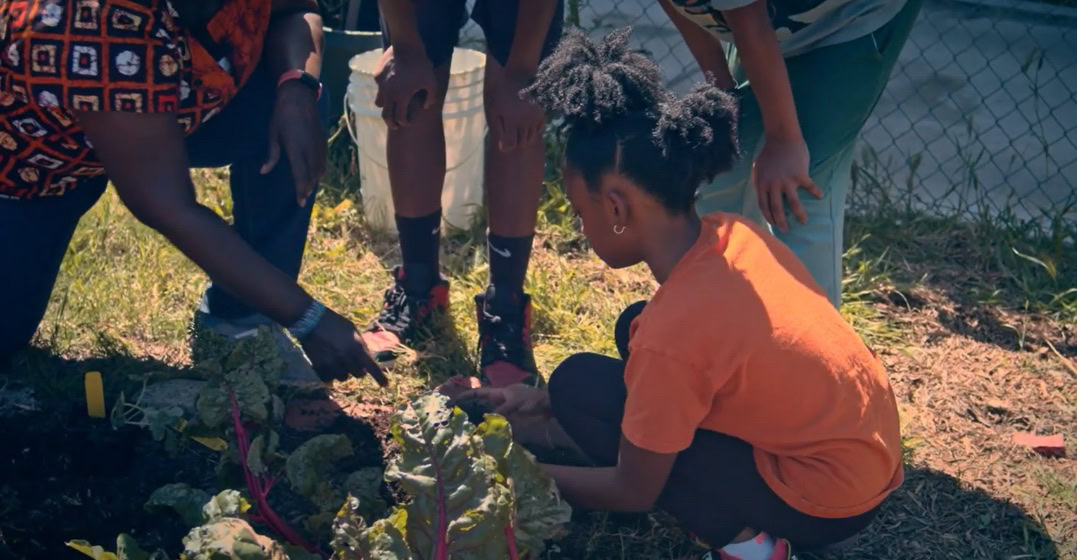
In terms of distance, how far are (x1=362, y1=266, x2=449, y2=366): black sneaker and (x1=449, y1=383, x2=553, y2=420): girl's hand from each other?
2.01 ft

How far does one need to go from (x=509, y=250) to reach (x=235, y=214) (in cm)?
76

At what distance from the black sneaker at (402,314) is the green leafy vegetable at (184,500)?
0.98 metres

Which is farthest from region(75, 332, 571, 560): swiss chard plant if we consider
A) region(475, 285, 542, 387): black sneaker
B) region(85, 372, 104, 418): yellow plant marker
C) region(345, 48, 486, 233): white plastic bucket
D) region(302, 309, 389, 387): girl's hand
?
region(345, 48, 486, 233): white plastic bucket

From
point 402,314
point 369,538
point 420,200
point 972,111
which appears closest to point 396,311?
point 402,314

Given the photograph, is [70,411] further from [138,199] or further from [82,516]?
[138,199]

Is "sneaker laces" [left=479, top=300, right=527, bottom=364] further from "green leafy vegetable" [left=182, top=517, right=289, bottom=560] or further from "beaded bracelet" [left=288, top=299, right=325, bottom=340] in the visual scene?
"green leafy vegetable" [left=182, top=517, right=289, bottom=560]

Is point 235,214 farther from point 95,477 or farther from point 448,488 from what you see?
point 448,488

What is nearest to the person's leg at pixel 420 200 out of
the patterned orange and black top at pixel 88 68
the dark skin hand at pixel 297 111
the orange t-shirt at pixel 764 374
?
the dark skin hand at pixel 297 111

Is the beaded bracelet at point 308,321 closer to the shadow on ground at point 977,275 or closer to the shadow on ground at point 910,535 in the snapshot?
the shadow on ground at point 910,535

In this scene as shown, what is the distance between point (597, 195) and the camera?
2.07 meters

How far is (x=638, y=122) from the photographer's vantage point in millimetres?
2021

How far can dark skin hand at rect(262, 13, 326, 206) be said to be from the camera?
2.66m

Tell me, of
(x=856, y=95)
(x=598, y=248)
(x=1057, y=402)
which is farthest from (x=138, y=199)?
(x=1057, y=402)

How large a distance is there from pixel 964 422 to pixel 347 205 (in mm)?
2164
